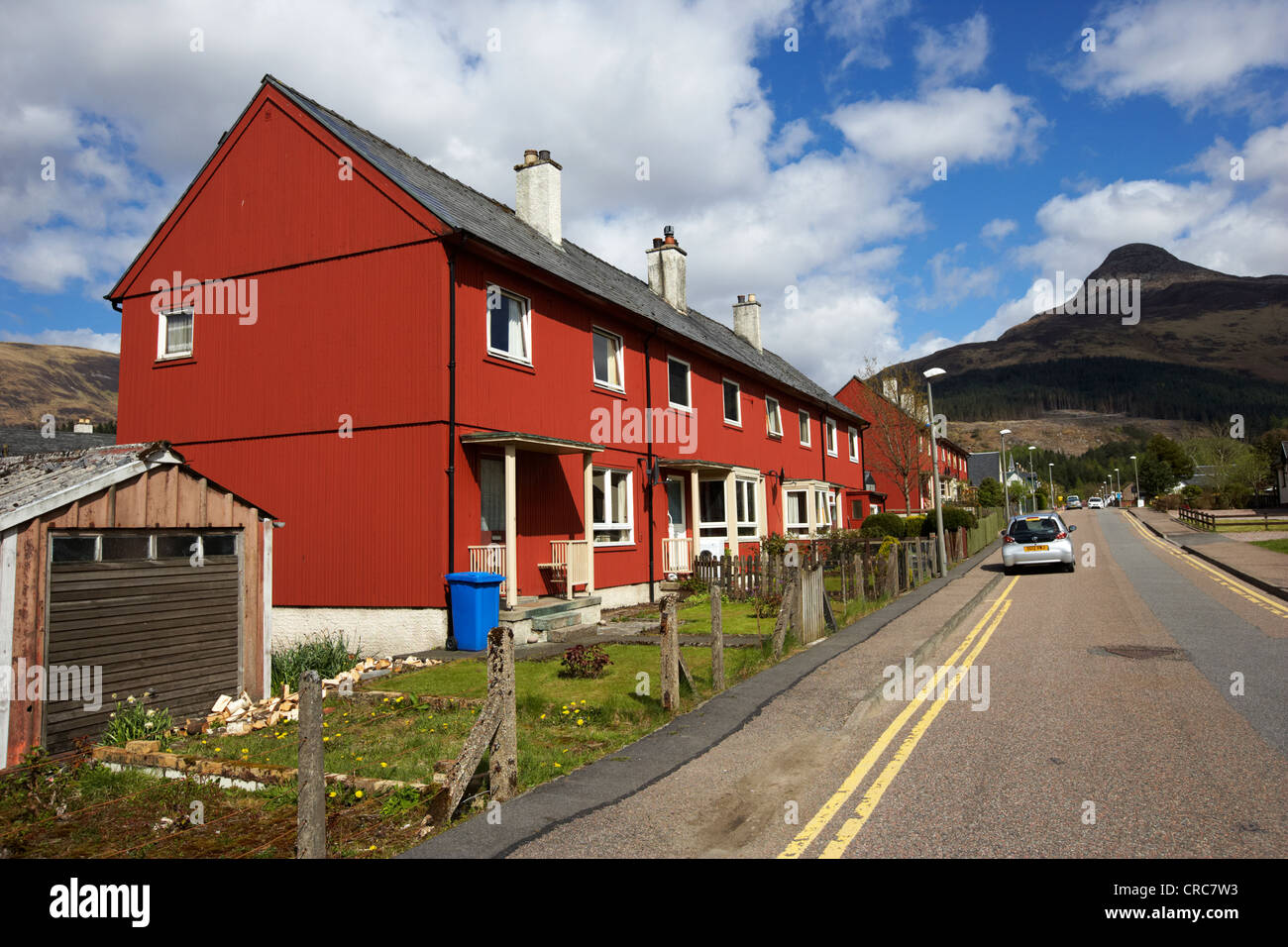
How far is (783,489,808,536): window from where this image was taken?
29.2 m

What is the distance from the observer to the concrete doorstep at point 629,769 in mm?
4461

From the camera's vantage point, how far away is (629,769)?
19.2 feet

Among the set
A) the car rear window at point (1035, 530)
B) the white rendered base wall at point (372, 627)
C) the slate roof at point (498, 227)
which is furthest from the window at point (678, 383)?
the car rear window at point (1035, 530)

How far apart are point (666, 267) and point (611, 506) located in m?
11.4

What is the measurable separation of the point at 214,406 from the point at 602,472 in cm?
809

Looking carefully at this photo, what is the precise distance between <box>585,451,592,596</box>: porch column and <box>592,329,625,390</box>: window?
7.96 feet

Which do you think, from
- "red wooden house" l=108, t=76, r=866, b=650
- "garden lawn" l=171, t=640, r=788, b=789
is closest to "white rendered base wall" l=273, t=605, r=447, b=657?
"red wooden house" l=108, t=76, r=866, b=650

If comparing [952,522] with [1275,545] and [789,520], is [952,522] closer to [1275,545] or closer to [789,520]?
[789,520]

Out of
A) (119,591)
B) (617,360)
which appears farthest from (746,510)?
(119,591)

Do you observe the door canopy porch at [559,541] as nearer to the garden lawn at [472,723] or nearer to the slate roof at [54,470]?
the garden lawn at [472,723]

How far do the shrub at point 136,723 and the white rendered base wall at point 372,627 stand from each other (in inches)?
200
